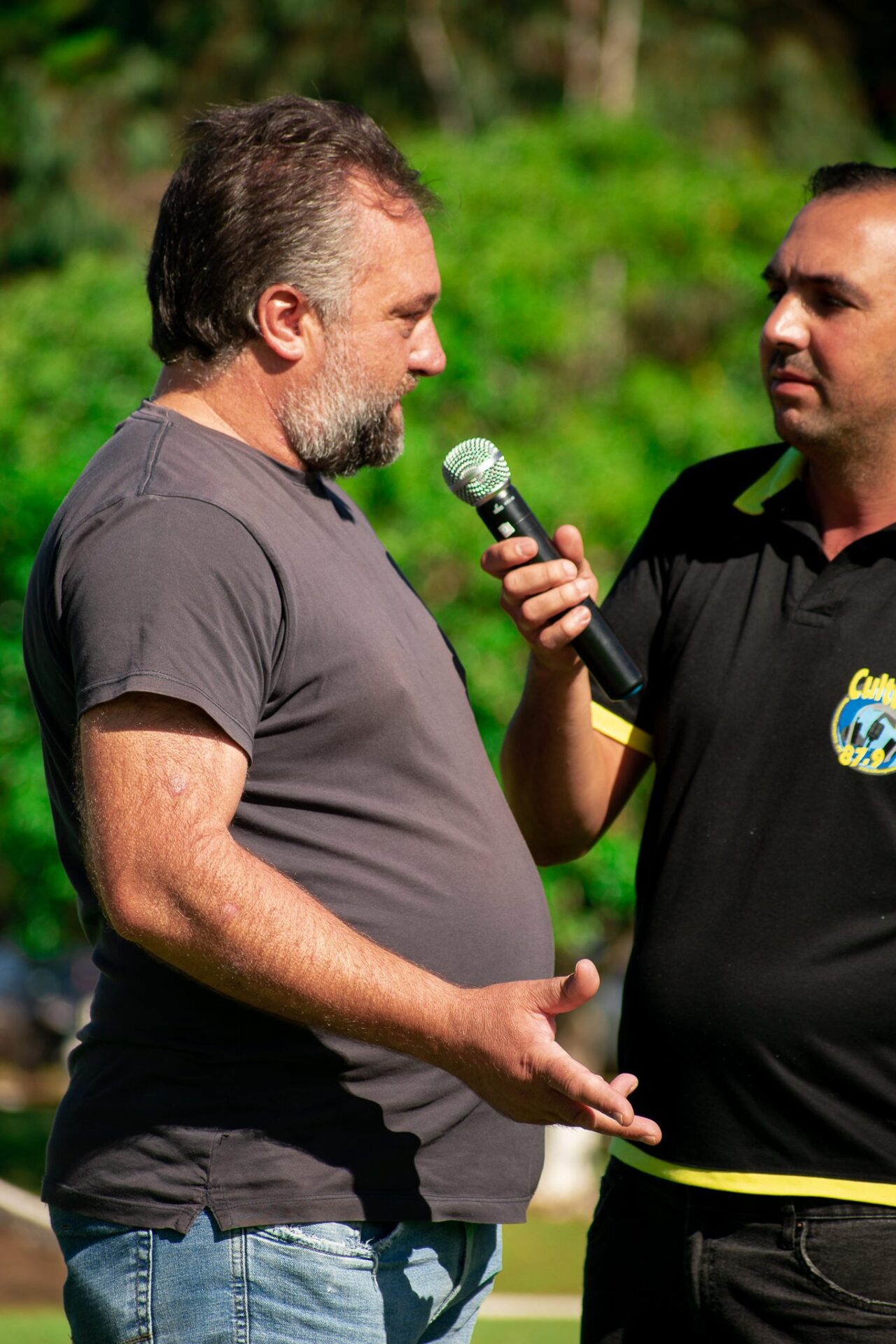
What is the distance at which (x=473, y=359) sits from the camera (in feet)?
30.3

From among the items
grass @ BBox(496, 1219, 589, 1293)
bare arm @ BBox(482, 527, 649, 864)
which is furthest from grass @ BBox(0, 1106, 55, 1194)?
bare arm @ BBox(482, 527, 649, 864)

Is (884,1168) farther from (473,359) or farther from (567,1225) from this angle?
(567,1225)

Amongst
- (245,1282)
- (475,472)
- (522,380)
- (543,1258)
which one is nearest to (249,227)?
(475,472)

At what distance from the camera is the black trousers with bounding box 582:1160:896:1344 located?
7.29ft

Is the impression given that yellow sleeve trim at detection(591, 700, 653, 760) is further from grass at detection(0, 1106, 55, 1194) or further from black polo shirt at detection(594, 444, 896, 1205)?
grass at detection(0, 1106, 55, 1194)

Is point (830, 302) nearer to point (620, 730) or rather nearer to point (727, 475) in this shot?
point (727, 475)

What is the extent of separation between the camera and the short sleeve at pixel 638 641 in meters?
2.77

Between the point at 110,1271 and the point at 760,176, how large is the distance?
10349 millimetres

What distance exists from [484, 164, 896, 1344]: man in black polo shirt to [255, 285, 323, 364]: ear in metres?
0.46

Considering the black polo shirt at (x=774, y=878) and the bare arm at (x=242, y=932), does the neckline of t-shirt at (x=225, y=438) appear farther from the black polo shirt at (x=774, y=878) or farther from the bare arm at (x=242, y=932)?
the black polo shirt at (x=774, y=878)

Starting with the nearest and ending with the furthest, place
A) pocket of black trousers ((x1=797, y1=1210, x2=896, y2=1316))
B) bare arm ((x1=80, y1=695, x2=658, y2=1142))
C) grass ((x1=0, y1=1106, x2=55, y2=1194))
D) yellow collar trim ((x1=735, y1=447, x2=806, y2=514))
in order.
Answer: bare arm ((x1=80, y1=695, x2=658, y2=1142))
pocket of black trousers ((x1=797, y1=1210, x2=896, y2=1316))
yellow collar trim ((x1=735, y1=447, x2=806, y2=514))
grass ((x1=0, y1=1106, x2=55, y2=1194))

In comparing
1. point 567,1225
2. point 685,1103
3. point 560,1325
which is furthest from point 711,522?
point 567,1225

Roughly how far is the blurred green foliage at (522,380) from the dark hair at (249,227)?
6.13m

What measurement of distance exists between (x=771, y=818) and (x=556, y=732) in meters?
0.48
